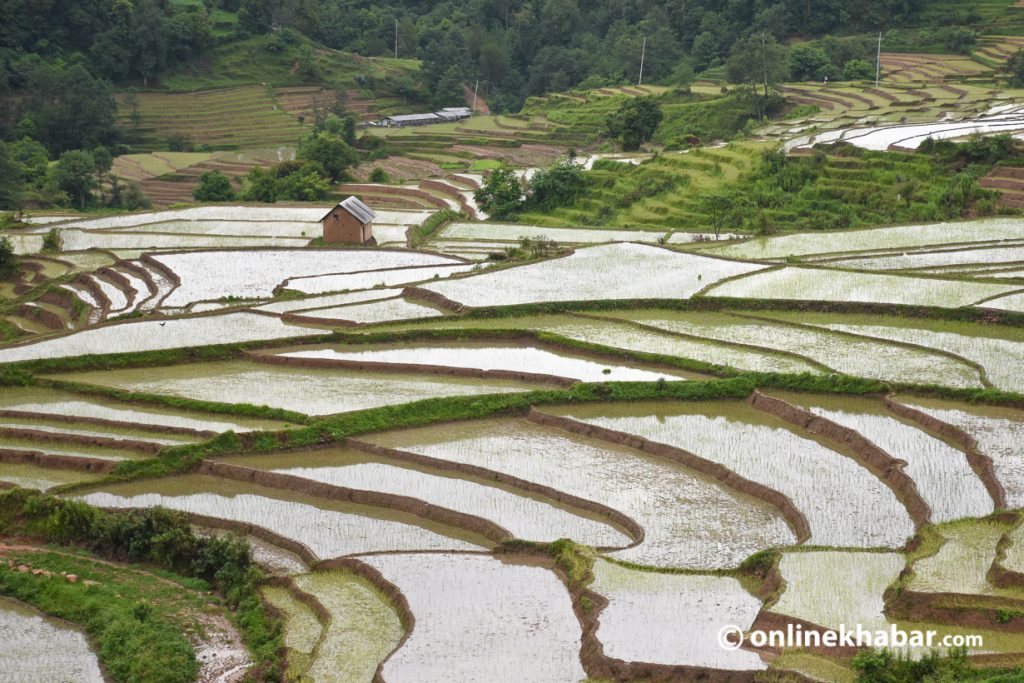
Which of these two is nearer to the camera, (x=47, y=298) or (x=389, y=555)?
(x=389, y=555)

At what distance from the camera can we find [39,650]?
8734 mm

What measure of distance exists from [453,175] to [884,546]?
2673 centimetres

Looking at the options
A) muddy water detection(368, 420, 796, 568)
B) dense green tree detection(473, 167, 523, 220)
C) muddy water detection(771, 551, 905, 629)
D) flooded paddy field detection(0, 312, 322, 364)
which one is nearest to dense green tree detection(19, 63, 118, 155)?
dense green tree detection(473, 167, 523, 220)

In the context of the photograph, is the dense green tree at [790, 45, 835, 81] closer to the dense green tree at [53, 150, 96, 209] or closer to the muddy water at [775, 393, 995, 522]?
the dense green tree at [53, 150, 96, 209]

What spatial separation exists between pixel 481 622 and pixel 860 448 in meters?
4.55

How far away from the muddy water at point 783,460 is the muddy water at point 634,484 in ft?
1.05

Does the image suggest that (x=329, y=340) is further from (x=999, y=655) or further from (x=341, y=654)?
(x=999, y=655)

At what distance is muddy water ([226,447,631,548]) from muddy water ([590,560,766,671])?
3.60ft

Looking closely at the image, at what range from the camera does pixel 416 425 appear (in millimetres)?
12781

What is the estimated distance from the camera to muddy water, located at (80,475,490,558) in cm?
1035

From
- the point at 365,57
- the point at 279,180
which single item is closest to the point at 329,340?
the point at 279,180

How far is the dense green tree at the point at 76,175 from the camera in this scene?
36.9 m

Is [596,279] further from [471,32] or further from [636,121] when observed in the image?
[471,32]

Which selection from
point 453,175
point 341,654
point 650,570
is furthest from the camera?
point 453,175
